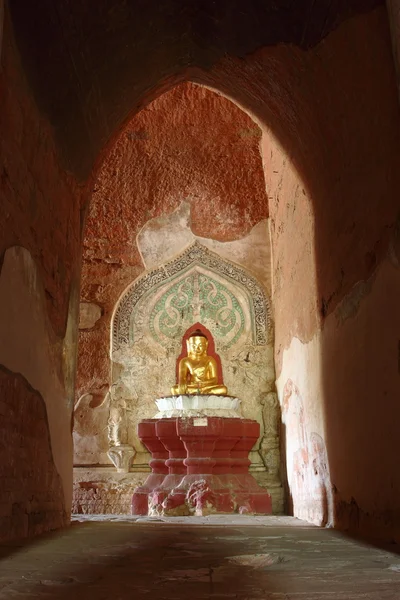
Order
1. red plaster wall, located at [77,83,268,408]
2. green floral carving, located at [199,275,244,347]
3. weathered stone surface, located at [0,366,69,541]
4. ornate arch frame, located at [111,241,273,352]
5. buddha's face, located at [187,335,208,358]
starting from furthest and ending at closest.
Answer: red plaster wall, located at [77,83,268,408], green floral carving, located at [199,275,244,347], ornate arch frame, located at [111,241,273,352], buddha's face, located at [187,335,208,358], weathered stone surface, located at [0,366,69,541]

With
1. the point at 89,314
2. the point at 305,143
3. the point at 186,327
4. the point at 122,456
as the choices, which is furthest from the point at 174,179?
the point at 305,143

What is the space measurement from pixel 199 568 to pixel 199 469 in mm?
4441

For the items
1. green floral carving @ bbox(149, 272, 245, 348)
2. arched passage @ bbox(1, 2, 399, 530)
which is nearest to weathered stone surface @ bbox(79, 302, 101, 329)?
green floral carving @ bbox(149, 272, 245, 348)

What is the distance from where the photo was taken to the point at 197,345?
23.6ft

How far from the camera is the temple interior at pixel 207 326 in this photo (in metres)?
2.58

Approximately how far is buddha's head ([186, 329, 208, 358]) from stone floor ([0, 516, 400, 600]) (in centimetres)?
413

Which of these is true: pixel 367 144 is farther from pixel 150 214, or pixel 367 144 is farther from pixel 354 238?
pixel 150 214

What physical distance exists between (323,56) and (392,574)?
2.64 m

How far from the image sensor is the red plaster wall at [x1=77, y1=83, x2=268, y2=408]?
25.2ft

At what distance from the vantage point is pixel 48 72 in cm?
336

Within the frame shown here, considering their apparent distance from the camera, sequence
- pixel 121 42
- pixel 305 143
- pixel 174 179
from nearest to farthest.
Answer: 1. pixel 121 42
2. pixel 305 143
3. pixel 174 179

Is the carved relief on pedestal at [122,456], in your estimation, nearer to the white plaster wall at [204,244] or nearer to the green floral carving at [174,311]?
the green floral carving at [174,311]

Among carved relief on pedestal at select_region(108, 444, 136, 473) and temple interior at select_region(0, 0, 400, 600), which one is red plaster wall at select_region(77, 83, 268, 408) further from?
carved relief on pedestal at select_region(108, 444, 136, 473)

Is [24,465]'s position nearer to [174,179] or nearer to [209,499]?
[209,499]
